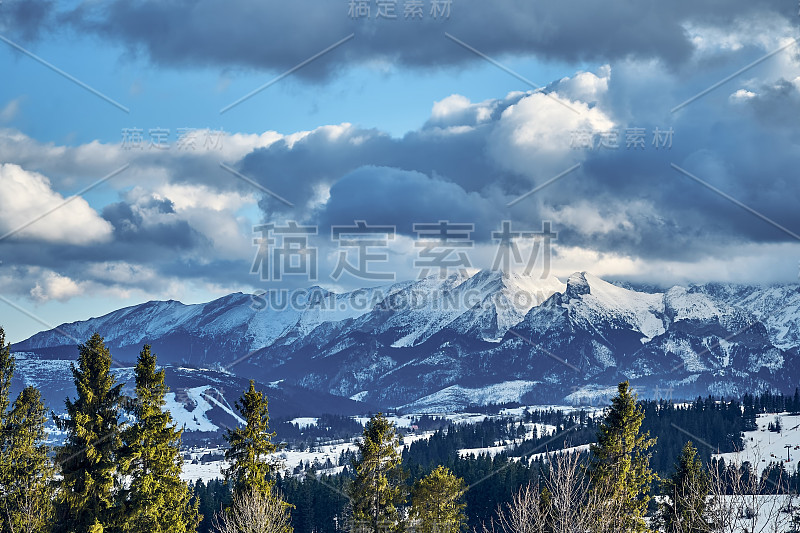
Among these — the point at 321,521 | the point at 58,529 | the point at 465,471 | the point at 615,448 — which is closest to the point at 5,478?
the point at 58,529

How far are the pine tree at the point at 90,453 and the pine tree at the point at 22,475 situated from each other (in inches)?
69.1

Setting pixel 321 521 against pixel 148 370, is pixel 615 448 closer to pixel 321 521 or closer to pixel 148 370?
pixel 148 370

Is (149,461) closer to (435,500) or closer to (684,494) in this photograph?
(435,500)

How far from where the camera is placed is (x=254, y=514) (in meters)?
66.8

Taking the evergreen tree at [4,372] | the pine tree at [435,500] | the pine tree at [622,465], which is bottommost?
the pine tree at [435,500]

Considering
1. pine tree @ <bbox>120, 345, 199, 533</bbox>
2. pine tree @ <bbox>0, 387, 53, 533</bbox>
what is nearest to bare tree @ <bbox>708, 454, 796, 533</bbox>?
pine tree @ <bbox>120, 345, 199, 533</bbox>

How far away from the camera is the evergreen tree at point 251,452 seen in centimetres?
6875

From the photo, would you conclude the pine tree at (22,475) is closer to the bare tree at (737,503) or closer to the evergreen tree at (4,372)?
the evergreen tree at (4,372)

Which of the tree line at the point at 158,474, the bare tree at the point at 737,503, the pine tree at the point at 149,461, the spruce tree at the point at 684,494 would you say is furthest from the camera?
the spruce tree at the point at 684,494

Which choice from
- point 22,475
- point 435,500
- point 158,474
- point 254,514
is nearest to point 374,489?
point 254,514

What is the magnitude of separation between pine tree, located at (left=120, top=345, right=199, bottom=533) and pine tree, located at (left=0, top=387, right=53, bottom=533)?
17.6 feet

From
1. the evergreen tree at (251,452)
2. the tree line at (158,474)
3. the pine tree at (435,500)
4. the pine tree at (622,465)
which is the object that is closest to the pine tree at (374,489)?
the tree line at (158,474)

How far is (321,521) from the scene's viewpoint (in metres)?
160

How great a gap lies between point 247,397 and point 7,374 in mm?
16844
